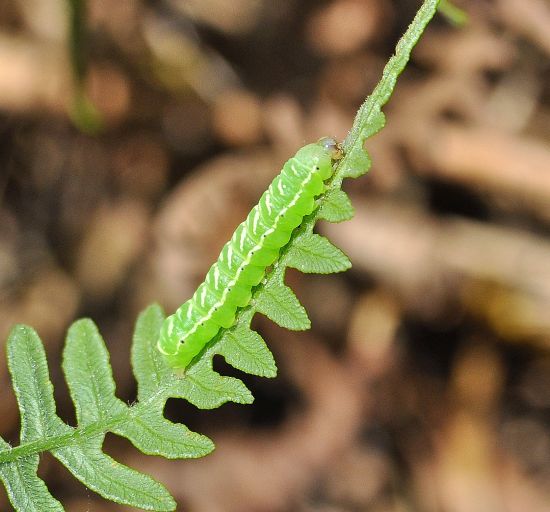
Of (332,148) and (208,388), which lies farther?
(332,148)

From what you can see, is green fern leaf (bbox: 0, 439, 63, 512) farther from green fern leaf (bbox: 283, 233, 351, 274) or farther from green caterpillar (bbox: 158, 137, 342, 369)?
green fern leaf (bbox: 283, 233, 351, 274)

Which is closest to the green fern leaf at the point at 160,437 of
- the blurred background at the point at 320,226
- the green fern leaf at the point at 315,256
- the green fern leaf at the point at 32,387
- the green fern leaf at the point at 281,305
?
the green fern leaf at the point at 32,387

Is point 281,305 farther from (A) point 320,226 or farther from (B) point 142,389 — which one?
(A) point 320,226

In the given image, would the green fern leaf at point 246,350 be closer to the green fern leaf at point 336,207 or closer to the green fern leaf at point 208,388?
the green fern leaf at point 208,388

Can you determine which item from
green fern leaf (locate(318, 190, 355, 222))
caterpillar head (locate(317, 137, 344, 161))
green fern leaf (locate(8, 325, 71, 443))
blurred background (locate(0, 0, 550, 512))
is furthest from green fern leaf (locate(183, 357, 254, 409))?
blurred background (locate(0, 0, 550, 512))

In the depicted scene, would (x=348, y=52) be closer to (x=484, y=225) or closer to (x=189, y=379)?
(x=484, y=225)

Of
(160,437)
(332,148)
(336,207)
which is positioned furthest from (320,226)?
(160,437)

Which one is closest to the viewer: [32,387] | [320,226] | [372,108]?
[372,108]
